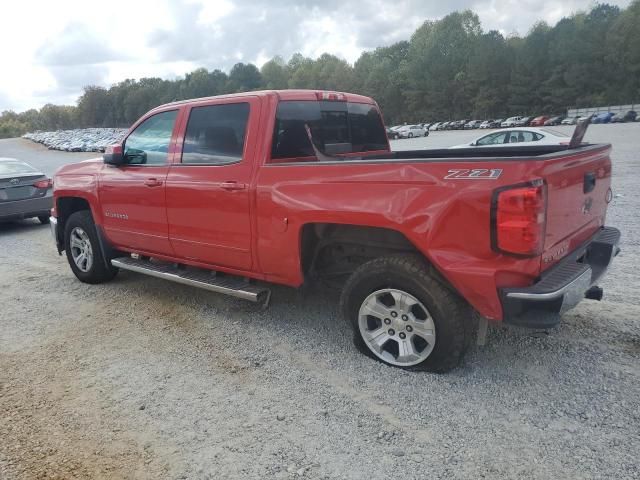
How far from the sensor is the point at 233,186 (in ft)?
14.0

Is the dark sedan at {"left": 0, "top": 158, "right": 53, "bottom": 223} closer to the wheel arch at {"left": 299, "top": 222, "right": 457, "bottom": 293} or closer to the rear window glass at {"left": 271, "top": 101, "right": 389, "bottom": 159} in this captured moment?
the rear window glass at {"left": 271, "top": 101, "right": 389, "bottom": 159}

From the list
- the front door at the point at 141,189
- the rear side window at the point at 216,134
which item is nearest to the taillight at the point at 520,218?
the rear side window at the point at 216,134

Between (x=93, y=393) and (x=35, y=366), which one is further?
(x=35, y=366)

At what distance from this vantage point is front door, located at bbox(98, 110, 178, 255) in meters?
4.96

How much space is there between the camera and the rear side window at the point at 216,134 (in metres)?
4.36

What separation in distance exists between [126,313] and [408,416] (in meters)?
3.16

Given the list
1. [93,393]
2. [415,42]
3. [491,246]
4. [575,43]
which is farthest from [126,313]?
[415,42]

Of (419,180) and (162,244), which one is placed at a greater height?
(419,180)

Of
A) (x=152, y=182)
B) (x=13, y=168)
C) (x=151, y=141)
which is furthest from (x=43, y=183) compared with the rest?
(x=152, y=182)

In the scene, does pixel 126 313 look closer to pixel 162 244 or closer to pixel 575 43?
pixel 162 244

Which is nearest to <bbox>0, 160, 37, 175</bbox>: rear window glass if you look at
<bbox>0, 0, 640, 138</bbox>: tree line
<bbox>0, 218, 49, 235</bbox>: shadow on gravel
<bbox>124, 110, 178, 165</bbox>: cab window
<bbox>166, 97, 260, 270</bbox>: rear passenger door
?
<bbox>0, 218, 49, 235</bbox>: shadow on gravel

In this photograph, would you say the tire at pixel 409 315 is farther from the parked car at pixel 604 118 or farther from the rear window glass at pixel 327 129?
the parked car at pixel 604 118

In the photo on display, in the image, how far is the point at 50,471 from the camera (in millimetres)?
2873

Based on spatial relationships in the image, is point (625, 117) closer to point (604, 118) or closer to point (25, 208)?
point (604, 118)
